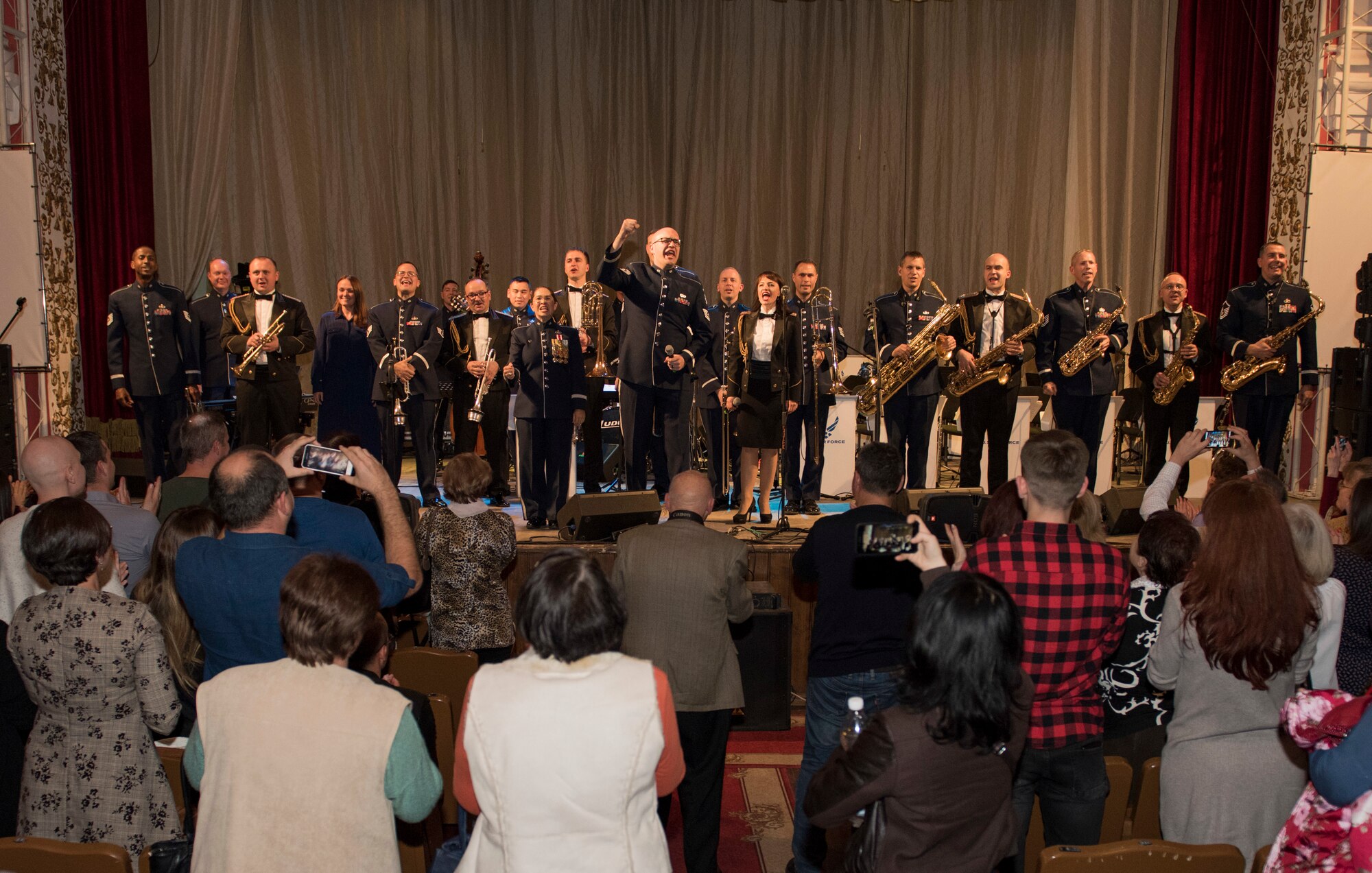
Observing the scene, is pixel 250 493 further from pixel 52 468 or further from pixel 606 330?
pixel 606 330

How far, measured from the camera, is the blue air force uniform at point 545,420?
6.75m

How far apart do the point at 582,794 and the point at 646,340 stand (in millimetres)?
5011

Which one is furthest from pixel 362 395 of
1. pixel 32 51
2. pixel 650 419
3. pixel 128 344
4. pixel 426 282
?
pixel 32 51

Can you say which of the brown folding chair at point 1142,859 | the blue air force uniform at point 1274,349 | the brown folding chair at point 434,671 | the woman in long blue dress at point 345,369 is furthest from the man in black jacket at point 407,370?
the brown folding chair at point 1142,859

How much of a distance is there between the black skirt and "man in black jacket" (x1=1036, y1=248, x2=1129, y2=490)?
2.15m

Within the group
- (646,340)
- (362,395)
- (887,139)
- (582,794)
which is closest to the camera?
(582,794)

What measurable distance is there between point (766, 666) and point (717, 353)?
2545 millimetres

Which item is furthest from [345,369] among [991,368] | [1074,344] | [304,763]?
[304,763]

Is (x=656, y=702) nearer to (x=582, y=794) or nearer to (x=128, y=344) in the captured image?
(x=582, y=794)

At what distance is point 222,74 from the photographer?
33.7 ft

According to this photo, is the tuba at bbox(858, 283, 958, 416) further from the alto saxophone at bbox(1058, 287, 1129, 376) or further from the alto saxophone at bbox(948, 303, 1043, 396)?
the alto saxophone at bbox(1058, 287, 1129, 376)

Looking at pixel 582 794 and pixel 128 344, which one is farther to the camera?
pixel 128 344

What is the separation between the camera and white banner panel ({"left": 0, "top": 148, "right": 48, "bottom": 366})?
777 centimetres

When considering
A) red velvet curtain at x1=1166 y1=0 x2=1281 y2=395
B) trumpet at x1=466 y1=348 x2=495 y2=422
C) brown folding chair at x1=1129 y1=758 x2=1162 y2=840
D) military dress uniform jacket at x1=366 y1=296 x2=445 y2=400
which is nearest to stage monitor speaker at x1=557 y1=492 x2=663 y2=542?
trumpet at x1=466 y1=348 x2=495 y2=422
